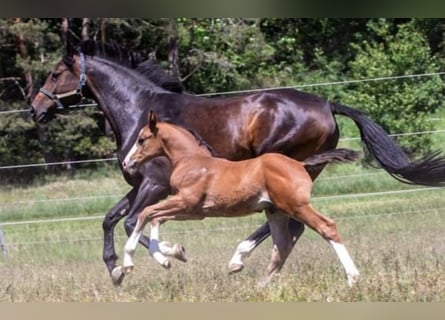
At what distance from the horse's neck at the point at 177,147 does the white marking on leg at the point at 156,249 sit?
1.57 feet

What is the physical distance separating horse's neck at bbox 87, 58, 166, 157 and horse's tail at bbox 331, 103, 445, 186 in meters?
1.45

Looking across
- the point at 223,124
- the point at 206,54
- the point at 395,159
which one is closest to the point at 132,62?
the point at 223,124

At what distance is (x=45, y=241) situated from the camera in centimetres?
1023

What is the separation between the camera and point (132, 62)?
712cm

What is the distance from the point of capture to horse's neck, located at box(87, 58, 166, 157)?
686 cm

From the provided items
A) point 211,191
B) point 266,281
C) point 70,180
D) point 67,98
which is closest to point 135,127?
point 67,98

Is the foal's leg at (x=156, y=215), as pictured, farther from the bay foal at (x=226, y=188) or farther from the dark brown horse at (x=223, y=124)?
the dark brown horse at (x=223, y=124)

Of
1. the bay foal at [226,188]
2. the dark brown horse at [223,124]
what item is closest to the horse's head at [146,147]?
the bay foal at [226,188]

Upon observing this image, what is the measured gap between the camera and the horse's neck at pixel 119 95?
22.5 ft

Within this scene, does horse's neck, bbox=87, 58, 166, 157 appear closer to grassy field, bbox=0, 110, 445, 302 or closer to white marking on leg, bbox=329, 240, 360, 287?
grassy field, bbox=0, 110, 445, 302

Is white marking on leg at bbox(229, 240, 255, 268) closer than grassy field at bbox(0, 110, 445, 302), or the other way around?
grassy field at bbox(0, 110, 445, 302)

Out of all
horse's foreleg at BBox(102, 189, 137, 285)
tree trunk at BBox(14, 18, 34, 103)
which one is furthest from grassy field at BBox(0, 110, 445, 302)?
tree trunk at BBox(14, 18, 34, 103)

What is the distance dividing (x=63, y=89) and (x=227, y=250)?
2.10m

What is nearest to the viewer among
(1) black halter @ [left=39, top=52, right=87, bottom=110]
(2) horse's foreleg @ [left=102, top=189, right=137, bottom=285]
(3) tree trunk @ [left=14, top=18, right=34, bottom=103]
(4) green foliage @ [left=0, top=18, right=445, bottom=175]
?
(2) horse's foreleg @ [left=102, top=189, right=137, bottom=285]
